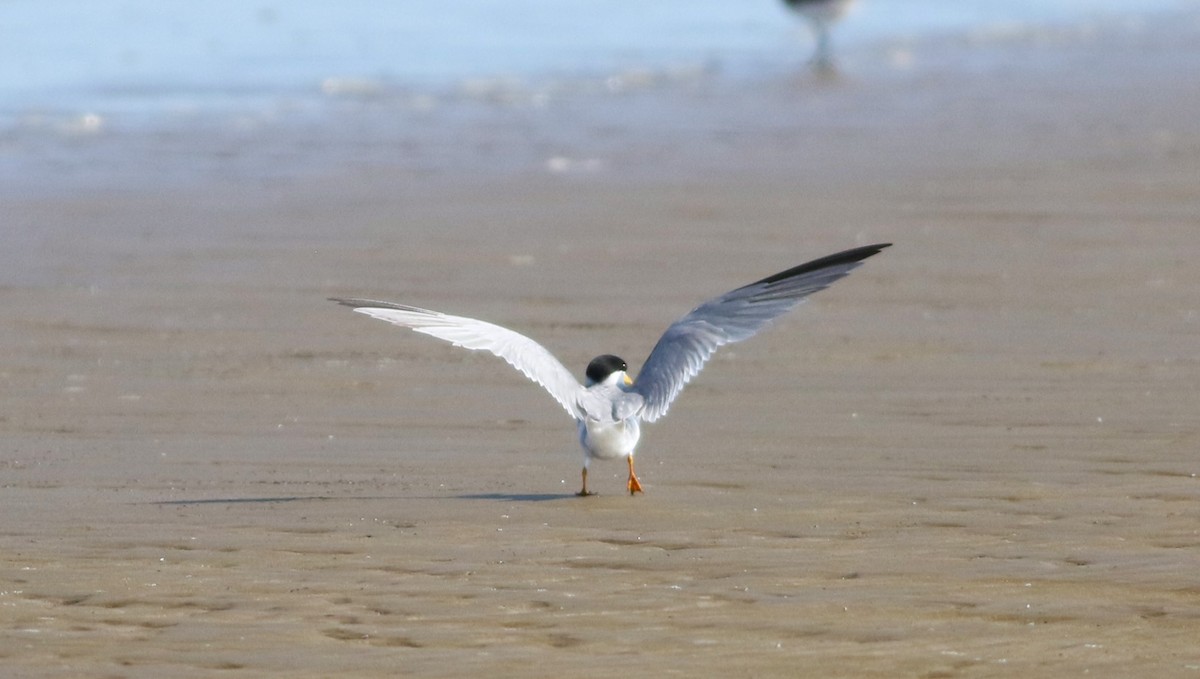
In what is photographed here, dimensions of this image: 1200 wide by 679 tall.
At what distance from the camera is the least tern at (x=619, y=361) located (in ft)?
19.2

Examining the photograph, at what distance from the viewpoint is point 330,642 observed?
4.51 metres

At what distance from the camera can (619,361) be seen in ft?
20.3

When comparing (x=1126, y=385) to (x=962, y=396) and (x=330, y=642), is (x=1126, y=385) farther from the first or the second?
(x=330, y=642)

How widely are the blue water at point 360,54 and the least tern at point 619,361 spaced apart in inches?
283

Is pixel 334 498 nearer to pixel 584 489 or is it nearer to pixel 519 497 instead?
pixel 519 497

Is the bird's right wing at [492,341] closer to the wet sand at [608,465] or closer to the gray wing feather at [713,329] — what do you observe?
the gray wing feather at [713,329]

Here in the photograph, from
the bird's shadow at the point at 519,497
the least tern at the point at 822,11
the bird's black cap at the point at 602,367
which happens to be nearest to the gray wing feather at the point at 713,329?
the bird's black cap at the point at 602,367

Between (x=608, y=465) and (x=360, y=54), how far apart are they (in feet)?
45.8

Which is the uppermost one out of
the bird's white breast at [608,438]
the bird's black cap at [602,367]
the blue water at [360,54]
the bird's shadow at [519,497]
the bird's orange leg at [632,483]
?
the blue water at [360,54]

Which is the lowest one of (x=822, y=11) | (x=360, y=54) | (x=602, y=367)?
(x=602, y=367)

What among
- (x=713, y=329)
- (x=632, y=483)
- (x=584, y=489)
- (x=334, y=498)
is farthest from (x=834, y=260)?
(x=334, y=498)

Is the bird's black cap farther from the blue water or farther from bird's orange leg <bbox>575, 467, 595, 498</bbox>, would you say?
the blue water

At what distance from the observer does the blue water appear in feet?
49.5

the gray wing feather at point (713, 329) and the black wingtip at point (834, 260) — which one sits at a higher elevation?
the black wingtip at point (834, 260)
